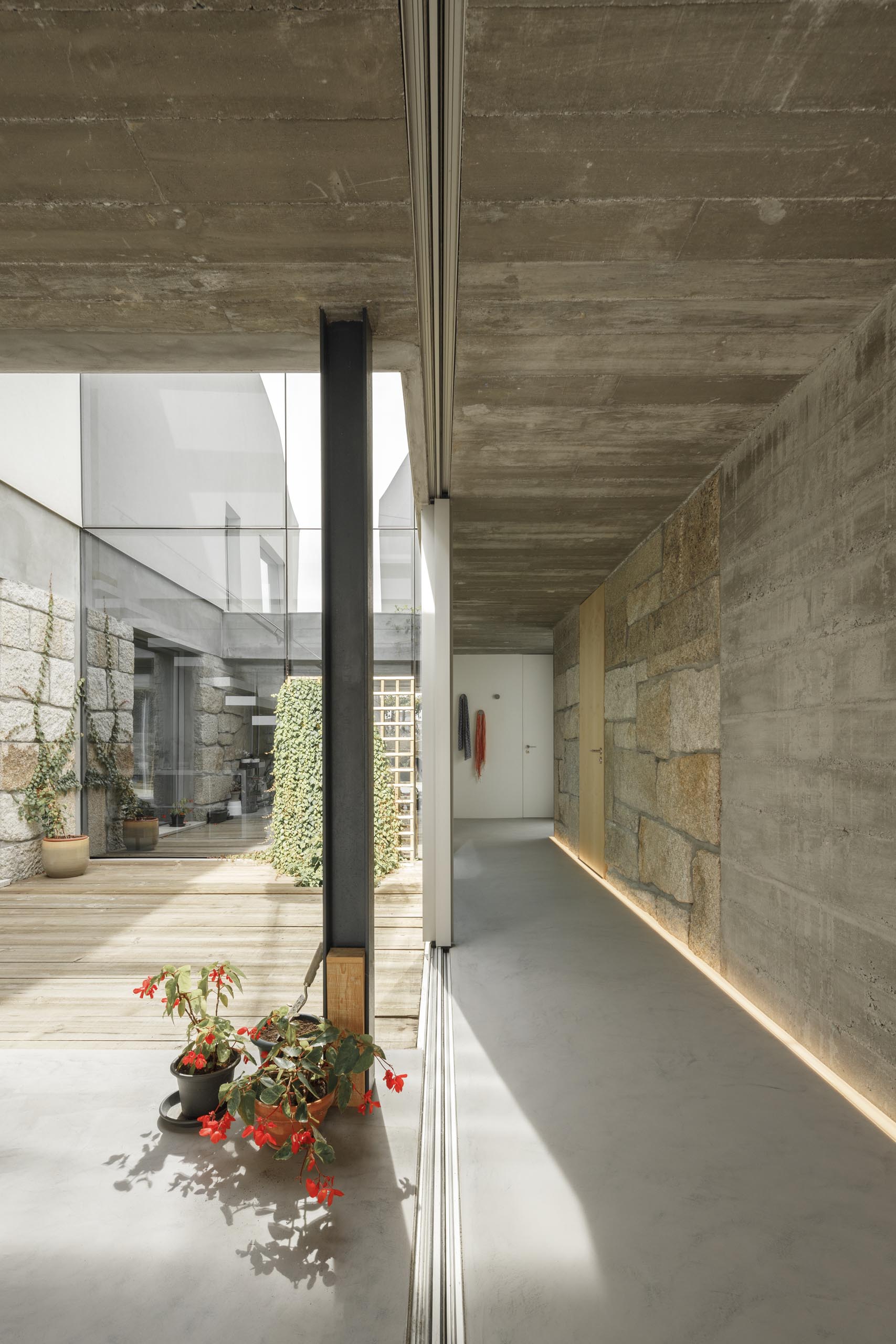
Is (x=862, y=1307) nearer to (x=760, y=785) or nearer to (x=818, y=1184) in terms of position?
(x=818, y=1184)

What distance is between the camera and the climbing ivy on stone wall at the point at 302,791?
18.4ft

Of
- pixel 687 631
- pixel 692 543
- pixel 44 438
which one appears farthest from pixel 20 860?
pixel 692 543

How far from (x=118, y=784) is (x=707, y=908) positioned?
495cm

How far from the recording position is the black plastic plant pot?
224 cm

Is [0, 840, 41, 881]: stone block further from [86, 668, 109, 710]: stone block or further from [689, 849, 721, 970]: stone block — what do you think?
[689, 849, 721, 970]: stone block

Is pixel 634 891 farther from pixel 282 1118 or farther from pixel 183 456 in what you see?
pixel 183 456

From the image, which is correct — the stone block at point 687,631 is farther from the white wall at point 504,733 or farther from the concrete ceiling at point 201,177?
the white wall at point 504,733

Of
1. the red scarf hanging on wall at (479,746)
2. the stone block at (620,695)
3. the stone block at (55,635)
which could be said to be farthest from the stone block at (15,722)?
the red scarf hanging on wall at (479,746)

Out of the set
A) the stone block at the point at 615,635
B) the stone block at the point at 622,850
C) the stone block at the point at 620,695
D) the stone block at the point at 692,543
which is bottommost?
the stone block at the point at 622,850

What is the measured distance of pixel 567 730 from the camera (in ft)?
25.7

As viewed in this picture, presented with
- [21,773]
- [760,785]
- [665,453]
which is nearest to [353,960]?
[760,785]

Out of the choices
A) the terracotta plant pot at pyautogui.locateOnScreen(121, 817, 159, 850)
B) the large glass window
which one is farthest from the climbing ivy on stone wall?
the terracotta plant pot at pyautogui.locateOnScreen(121, 817, 159, 850)

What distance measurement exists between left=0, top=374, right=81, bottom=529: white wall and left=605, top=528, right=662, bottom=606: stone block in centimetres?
441

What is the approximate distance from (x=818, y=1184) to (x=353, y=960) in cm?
132
